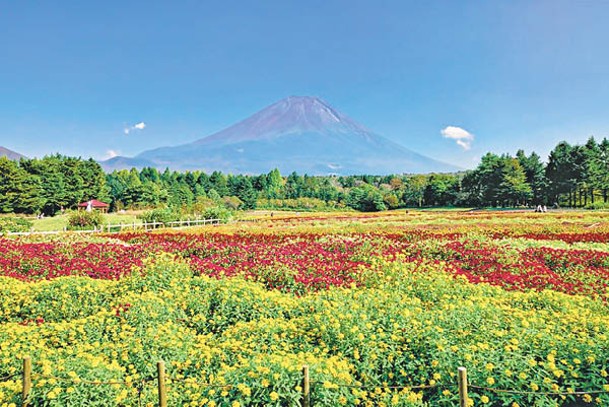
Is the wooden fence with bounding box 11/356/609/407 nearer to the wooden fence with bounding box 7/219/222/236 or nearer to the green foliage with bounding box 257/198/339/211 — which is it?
the wooden fence with bounding box 7/219/222/236

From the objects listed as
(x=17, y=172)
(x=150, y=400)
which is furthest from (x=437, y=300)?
(x=17, y=172)

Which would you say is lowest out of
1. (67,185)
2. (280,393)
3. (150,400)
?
(150,400)

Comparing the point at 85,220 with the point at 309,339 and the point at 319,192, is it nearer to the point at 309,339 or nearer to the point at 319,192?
the point at 309,339

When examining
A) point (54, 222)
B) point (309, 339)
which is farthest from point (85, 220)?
point (309, 339)

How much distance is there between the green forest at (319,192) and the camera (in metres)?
55.2

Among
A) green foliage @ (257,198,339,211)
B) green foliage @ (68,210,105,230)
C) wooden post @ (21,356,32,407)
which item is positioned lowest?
wooden post @ (21,356,32,407)

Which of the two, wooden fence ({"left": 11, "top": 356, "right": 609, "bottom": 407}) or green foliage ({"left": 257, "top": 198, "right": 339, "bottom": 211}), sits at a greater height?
green foliage ({"left": 257, "top": 198, "right": 339, "bottom": 211})

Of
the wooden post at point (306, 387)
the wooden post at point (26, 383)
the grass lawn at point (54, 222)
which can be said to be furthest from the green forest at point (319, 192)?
the wooden post at point (306, 387)

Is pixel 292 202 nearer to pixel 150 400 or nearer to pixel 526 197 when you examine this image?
pixel 526 197

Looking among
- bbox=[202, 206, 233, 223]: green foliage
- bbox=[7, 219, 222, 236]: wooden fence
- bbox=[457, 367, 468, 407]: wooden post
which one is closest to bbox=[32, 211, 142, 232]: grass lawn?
bbox=[7, 219, 222, 236]: wooden fence

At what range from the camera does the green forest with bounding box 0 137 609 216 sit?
181 ft

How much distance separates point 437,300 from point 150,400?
5.35 metres

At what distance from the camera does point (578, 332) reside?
203 inches

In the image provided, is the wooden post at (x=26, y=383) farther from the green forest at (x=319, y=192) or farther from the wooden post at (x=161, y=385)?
the green forest at (x=319, y=192)
